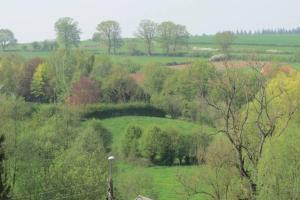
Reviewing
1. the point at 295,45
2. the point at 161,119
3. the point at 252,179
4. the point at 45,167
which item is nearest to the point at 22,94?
the point at 161,119

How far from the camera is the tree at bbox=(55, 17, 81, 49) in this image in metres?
116

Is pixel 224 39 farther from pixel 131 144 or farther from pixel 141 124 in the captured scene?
pixel 131 144

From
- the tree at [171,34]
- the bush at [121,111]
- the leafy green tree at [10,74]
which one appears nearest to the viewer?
the bush at [121,111]

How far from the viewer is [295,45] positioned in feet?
477

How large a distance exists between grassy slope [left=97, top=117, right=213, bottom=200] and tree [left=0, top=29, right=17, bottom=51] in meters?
70.0

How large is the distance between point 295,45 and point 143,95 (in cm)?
7346

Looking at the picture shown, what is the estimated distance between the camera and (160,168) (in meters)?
57.7

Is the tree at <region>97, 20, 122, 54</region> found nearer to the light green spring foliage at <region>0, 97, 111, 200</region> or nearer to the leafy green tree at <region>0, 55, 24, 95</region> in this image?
the leafy green tree at <region>0, 55, 24, 95</region>

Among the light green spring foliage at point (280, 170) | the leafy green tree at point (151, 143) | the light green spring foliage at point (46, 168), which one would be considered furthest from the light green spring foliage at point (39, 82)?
the light green spring foliage at point (280, 170)

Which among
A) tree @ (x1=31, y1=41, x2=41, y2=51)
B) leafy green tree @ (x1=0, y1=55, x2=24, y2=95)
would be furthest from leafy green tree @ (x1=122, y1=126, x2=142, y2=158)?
tree @ (x1=31, y1=41, x2=41, y2=51)

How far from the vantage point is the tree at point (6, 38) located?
442 feet

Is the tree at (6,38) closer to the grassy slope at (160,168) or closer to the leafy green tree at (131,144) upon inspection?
the grassy slope at (160,168)

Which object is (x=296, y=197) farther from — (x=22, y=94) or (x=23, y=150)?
(x=22, y=94)

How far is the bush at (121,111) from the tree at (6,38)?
67.0 m
